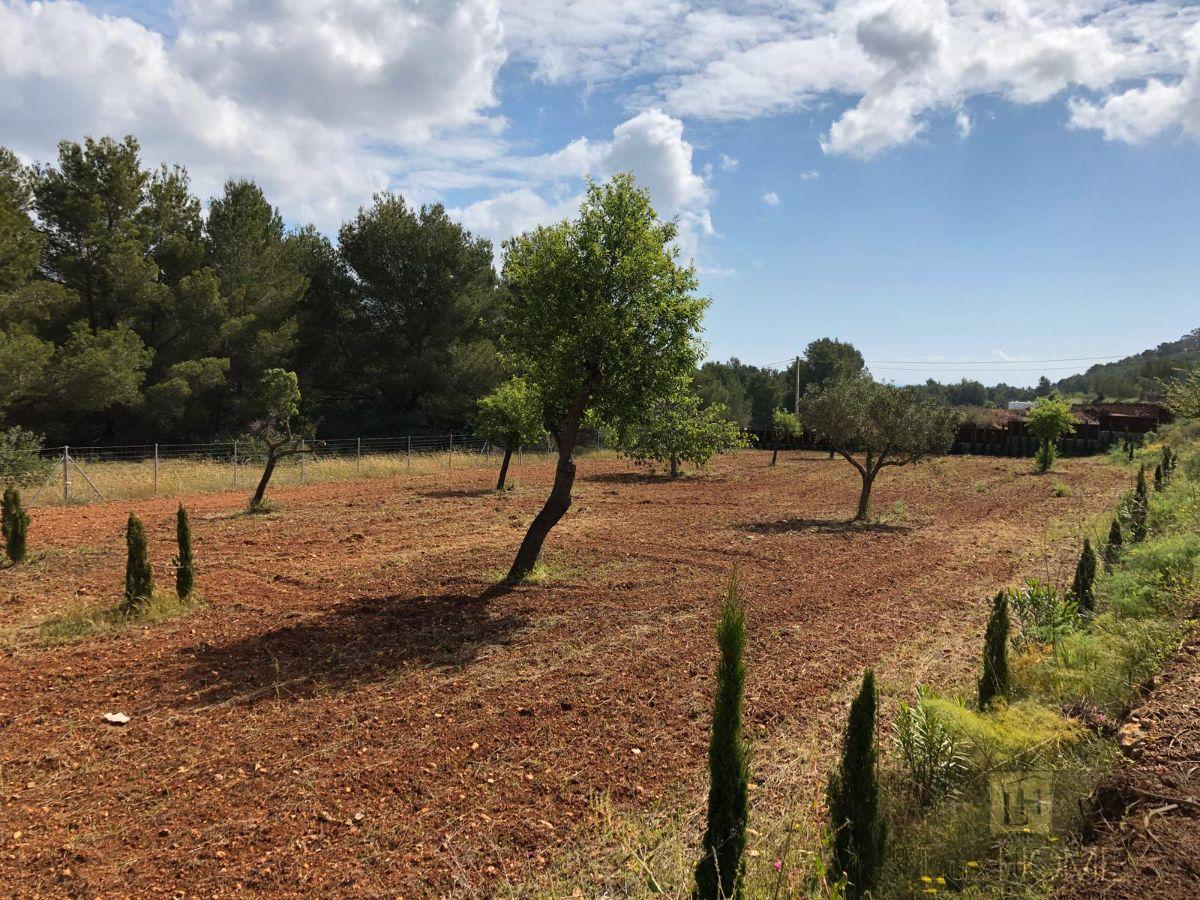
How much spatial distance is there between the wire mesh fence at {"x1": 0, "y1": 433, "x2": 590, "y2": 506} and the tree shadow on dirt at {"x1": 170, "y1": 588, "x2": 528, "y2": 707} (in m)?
9.36

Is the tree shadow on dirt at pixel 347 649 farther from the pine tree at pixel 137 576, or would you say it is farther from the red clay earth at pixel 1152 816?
the red clay earth at pixel 1152 816

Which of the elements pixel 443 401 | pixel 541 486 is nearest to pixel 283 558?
pixel 541 486

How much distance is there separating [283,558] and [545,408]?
5.75m

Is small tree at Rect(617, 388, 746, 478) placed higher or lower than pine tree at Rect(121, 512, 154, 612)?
higher

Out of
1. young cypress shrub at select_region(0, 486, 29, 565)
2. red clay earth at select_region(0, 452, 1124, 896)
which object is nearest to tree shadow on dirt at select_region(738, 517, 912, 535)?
red clay earth at select_region(0, 452, 1124, 896)

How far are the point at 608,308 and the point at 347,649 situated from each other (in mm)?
5571

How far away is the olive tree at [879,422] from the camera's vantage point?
1741 cm

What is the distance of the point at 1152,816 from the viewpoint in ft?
10.3

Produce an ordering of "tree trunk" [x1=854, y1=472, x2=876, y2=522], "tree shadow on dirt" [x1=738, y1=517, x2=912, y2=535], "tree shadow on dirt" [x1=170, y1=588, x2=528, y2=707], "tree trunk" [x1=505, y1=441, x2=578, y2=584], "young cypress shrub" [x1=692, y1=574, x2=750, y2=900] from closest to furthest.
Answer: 1. "young cypress shrub" [x1=692, y1=574, x2=750, y2=900]
2. "tree shadow on dirt" [x1=170, y1=588, x2=528, y2=707]
3. "tree trunk" [x1=505, y1=441, x2=578, y2=584]
4. "tree shadow on dirt" [x1=738, y1=517, x2=912, y2=535]
5. "tree trunk" [x1=854, y1=472, x2=876, y2=522]

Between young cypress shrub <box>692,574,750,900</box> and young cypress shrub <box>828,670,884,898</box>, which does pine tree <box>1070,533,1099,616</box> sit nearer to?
young cypress shrub <box>828,670,884,898</box>

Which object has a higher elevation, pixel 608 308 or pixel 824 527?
pixel 608 308

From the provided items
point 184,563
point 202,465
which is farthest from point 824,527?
point 202,465

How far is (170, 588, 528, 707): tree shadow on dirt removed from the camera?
6.66 metres

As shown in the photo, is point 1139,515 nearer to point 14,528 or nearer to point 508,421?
point 508,421
